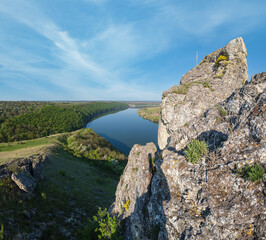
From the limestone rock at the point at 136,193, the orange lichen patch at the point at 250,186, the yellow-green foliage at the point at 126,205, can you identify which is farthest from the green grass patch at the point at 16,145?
the orange lichen patch at the point at 250,186

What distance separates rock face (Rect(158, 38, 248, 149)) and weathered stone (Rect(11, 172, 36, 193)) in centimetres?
1635

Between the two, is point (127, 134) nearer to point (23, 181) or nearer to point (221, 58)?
point (221, 58)

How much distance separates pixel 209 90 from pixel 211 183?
14.2 metres

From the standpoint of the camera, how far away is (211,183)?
19.0 feet

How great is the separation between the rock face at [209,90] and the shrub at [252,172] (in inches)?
416

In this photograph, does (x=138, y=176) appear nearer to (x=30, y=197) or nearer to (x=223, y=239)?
(x=223, y=239)

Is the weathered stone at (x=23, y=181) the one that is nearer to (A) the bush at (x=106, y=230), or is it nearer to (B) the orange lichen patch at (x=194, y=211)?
(A) the bush at (x=106, y=230)

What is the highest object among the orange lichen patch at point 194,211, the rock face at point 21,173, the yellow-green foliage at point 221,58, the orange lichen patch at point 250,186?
the yellow-green foliage at point 221,58

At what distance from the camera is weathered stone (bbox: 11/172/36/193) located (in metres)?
10.8

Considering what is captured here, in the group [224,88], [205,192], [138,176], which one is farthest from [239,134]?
[224,88]

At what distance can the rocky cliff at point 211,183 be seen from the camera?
4824mm

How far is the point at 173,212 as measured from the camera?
5.93 m

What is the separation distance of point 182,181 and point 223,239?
93.0 inches

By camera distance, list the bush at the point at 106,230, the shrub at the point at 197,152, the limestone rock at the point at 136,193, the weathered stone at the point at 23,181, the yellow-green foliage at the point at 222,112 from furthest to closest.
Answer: the weathered stone at the point at 23,181 → the yellow-green foliage at the point at 222,112 → the bush at the point at 106,230 → the limestone rock at the point at 136,193 → the shrub at the point at 197,152
